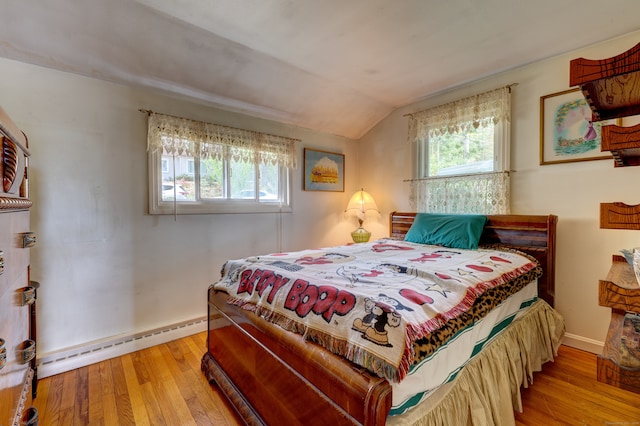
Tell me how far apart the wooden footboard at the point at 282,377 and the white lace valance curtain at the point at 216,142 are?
4.79ft

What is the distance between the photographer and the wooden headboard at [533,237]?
2.23 m

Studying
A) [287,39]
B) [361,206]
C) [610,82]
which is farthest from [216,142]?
[610,82]

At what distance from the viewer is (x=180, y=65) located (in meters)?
2.33

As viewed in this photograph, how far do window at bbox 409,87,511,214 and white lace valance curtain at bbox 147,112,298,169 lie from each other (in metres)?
1.54

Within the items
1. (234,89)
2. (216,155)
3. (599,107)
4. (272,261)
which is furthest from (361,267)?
(234,89)

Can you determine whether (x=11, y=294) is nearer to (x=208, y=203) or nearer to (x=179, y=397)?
(x=179, y=397)

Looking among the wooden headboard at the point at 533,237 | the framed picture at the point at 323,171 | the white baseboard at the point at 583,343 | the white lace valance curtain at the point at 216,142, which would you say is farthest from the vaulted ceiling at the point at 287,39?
the white baseboard at the point at 583,343

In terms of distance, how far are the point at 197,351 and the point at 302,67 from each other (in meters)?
2.72

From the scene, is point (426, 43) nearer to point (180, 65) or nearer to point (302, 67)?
point (302, 67)

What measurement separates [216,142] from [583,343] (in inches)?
144

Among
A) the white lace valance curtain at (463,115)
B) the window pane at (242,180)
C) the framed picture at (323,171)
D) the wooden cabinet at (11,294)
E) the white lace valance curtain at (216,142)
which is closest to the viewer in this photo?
the wooden cabinet at (11,294)

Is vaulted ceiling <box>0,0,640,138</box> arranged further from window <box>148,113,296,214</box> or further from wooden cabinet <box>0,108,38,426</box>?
wooden cabinet <box>0,108,38,426</box>

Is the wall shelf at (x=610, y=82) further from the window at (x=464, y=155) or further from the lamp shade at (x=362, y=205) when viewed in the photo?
the lamp shade at (x=362, y=205)

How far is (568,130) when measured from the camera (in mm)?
2318
